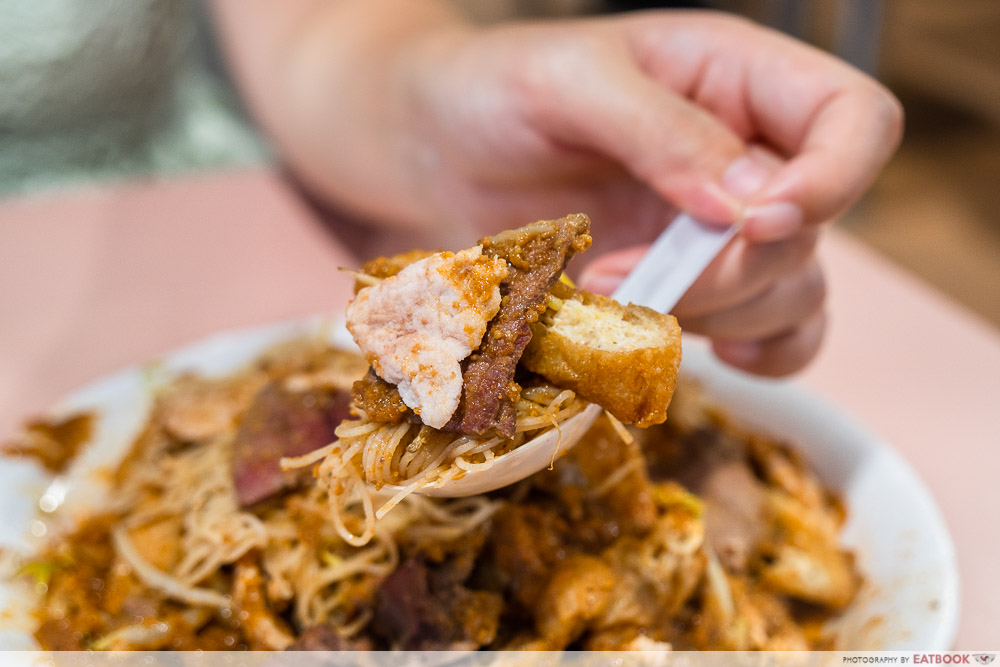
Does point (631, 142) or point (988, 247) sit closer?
point (631, 142)

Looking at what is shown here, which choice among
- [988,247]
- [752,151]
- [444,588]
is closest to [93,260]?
[444,588]

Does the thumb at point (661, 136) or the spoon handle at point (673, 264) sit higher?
the thumb at point (661, 136)

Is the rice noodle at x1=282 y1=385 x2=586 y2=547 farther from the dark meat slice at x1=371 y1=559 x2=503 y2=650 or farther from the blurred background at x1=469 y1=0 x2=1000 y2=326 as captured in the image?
the blurred background at x1=469 y1=0 x2=1000 y2=326

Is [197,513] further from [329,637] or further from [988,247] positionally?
[988,247]

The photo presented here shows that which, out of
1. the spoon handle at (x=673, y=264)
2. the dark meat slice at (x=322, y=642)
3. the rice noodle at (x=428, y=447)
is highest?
the spoon handle at (x=673, y=264)

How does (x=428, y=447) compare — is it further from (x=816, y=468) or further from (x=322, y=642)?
(x=816, y=468)

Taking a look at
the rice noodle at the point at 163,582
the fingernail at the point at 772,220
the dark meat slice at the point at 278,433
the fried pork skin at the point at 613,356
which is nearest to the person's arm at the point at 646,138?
the fingernail at the point at 772,220

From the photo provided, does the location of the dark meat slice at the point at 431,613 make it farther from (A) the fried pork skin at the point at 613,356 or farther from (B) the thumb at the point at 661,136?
(B) the thumb at the point at 661,136

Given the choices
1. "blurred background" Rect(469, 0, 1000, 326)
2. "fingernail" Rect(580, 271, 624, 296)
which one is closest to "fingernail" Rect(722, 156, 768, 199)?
"fingernail" Rect(580, 271, 624, 296)
